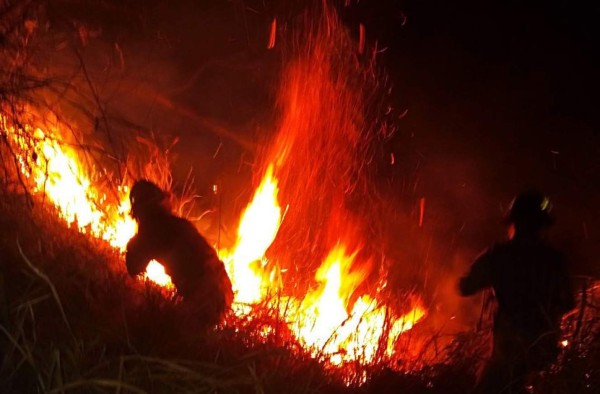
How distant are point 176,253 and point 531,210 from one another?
2.69 m

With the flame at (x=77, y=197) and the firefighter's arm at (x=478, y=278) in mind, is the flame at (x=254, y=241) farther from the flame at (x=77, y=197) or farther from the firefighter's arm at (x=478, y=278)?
the firefighter's arm at (x=478, y=278)

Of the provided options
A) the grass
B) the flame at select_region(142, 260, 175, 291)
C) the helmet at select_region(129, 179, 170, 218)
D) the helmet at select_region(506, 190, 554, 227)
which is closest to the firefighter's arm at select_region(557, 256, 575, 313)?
the grass

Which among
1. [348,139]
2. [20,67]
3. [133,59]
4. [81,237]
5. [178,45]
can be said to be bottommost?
[81,237]

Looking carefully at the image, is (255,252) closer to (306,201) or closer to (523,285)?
(306,201)

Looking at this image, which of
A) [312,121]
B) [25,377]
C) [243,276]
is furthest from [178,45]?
[25,377]

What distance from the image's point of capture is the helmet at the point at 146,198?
5.27 meters

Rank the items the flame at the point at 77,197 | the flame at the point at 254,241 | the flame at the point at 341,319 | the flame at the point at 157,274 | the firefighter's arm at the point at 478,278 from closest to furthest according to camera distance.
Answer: the firefighter's arm at the point at 478,278
the flame at the point at 341,319
the flame at the point at 157,274
the flame at the point at 77,197
the flame at the point at 254,241

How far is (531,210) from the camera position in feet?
15.7

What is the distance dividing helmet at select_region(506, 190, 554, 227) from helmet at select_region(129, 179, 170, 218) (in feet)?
8.88

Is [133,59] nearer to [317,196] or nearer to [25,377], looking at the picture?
[317,196]

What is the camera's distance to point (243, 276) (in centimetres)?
685

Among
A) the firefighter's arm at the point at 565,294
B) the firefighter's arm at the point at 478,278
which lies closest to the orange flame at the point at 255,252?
the firefighter's arm at the point at 478,278

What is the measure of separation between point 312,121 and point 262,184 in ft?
3.73

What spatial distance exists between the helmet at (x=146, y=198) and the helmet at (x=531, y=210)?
2.71 meters
